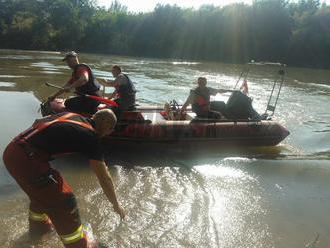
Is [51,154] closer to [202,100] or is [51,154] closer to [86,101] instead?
[86,101]

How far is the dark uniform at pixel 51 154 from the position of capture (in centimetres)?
299

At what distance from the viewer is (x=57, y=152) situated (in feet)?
10.1

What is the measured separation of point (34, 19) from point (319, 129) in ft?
188

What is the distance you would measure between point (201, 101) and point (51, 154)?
16.6 ft

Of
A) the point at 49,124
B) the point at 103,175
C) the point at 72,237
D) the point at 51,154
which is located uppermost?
the point at 49,124

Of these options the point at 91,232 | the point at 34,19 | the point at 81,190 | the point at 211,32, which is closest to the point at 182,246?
the point at 91,232

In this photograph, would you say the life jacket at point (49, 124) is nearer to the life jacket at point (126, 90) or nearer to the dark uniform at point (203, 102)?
the life jacket at point (126, 90)

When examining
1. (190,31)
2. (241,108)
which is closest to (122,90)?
(241,108)

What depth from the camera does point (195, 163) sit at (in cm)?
715

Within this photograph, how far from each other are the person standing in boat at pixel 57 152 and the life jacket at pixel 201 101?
4.77m

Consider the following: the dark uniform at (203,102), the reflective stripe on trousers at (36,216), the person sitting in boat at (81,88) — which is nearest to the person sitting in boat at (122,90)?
the person sitting in boat at (81,88)

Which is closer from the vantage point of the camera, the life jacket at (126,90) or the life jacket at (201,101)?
the life jacket at (126,90)

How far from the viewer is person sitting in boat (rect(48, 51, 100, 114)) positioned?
6.69m

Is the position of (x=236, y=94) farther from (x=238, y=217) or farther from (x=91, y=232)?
(x=91, y=232)
